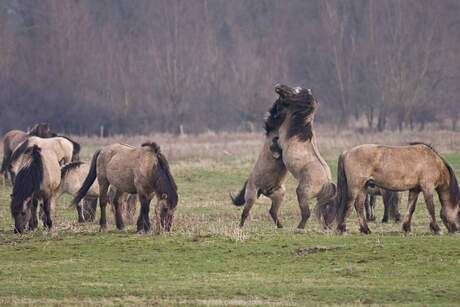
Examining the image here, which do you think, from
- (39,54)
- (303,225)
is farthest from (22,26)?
(303,225)

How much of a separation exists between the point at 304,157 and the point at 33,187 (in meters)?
4.53

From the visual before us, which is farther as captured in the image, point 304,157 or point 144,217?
point 304,157

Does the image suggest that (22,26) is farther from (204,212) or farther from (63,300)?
(63,300)

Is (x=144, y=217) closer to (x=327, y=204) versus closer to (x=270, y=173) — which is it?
(x=270, y=173)

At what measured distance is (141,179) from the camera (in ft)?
55.9

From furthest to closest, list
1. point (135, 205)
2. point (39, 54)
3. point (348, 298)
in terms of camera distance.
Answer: point (39, 54), point (135, 205), point (348, 298)

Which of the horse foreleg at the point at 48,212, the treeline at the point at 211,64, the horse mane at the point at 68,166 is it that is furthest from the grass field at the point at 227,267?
the treeline at the point at 211,64

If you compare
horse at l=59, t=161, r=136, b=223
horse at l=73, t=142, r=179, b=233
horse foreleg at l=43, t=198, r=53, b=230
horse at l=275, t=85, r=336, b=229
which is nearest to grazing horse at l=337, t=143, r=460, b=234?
horse at l=275, t=85, r=336, b=229

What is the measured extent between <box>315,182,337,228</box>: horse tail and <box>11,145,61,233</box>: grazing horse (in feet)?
14.7

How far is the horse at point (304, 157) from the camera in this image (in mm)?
17375

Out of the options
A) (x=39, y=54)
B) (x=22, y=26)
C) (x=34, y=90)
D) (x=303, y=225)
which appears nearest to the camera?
(x=303, y=225)

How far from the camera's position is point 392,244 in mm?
14656

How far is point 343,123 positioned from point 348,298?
48.1 meters

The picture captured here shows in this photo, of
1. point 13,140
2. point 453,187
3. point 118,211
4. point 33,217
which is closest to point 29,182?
point 33,217
